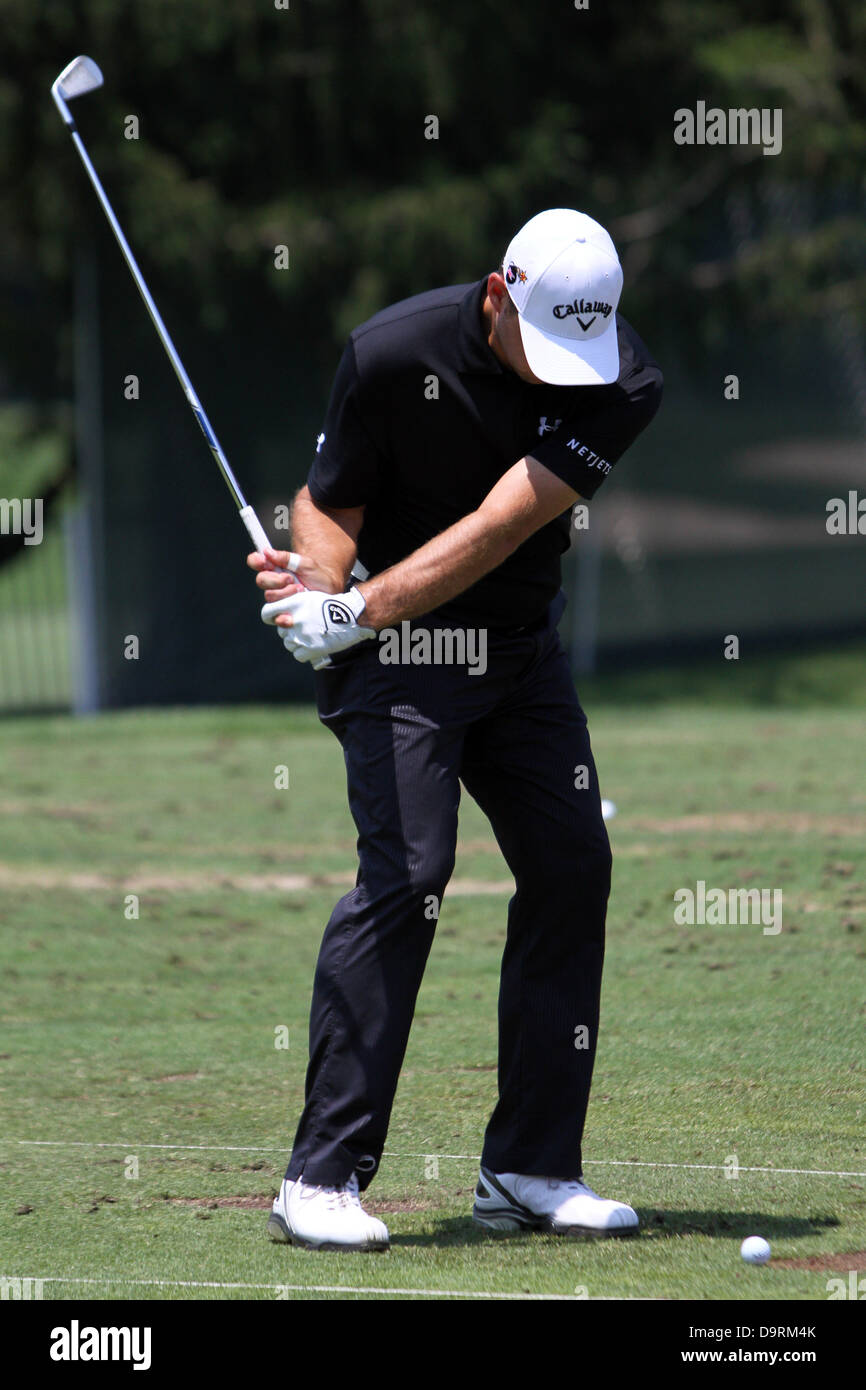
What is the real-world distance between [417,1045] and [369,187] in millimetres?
12938

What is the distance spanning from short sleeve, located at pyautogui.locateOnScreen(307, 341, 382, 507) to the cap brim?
17.4 inches

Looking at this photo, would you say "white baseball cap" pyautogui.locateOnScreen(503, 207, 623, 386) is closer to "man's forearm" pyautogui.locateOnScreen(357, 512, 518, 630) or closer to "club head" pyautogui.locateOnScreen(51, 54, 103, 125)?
"man's forearm" pyautogui.locateOnScreen(357, 512, 518, 630)

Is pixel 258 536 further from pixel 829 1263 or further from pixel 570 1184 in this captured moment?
pixel 829 1263

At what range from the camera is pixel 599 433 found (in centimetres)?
442

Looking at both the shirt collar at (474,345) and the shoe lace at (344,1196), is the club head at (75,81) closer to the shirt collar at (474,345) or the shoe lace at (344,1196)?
the shirt collar at (474,345)

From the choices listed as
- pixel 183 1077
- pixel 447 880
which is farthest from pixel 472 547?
pixel 183 1077

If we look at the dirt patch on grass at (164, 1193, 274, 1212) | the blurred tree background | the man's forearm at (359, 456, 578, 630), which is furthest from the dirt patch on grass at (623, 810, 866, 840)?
the blurred tree background

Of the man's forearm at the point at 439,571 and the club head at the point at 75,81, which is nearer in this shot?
the man's forearm at the point at 439,571

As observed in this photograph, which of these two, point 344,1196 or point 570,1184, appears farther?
point 570,1184

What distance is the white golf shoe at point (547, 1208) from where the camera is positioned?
443 centimetres

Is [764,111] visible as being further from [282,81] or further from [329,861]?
[329,861]

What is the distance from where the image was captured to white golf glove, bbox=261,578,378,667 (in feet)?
14.3

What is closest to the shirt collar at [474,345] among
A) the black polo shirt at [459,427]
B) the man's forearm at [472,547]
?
the black polo shirt at [459,427]

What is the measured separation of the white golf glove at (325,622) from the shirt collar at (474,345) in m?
0.60
